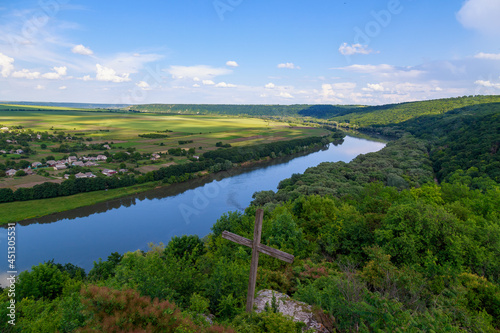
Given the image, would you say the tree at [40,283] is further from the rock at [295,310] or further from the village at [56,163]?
the village at [56,163]

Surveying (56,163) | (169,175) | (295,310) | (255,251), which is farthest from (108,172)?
(295,310)

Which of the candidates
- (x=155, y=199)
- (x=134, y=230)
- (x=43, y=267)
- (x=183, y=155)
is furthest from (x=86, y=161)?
(x=43, y=267)

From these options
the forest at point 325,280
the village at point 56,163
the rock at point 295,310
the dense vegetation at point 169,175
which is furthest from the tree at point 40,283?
the village at point 56,163

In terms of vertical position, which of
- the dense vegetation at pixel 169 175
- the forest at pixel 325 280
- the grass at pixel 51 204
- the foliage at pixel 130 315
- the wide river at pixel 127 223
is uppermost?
the foliage at pixel 130 315

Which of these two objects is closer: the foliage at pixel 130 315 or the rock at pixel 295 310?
the foliage at pixel 130 315

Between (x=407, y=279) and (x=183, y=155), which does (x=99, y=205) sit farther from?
(x=407, y=279)

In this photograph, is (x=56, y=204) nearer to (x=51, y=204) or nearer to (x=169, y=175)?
(x=51, y=204)

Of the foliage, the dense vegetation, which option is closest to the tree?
the foliage
